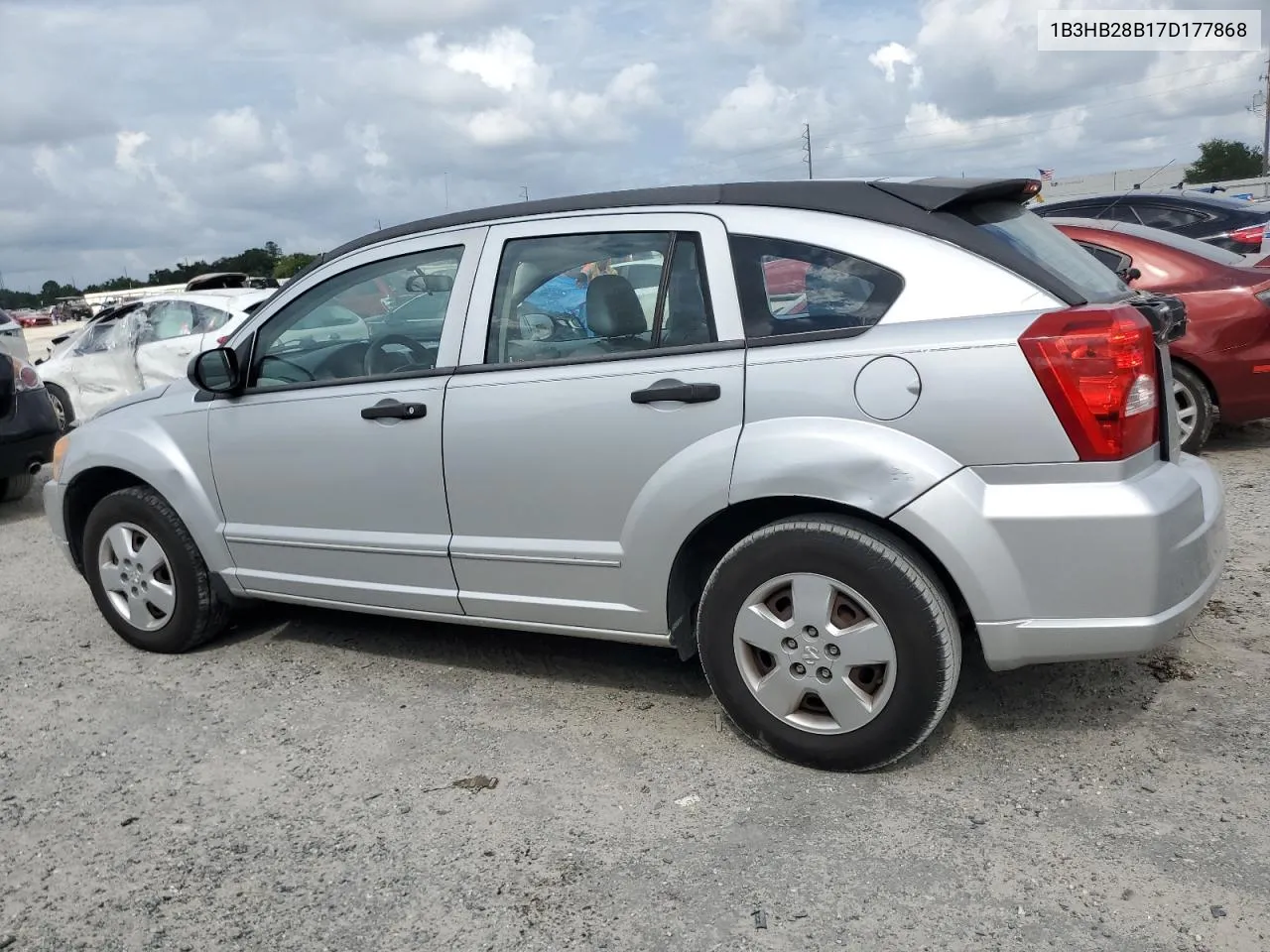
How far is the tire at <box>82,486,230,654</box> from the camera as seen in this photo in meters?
4.57

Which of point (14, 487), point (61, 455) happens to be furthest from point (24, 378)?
point (61, 455)

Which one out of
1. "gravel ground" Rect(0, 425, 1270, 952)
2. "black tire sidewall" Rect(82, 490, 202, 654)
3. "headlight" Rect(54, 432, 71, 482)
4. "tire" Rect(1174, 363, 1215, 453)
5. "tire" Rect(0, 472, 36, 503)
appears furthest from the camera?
"tire" Rect(0, 472, 36, 503)

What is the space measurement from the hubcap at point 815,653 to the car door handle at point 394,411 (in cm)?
132

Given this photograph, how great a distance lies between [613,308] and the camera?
3.53m

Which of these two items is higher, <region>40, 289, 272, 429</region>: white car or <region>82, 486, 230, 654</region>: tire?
<region>40, 289, 272, 429</region>: white car

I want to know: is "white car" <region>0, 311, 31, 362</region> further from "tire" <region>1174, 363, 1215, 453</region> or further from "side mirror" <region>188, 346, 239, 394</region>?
"tire" <region>1174, 363, 1215, 453</region>

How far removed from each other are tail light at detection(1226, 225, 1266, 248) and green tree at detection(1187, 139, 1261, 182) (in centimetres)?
7079

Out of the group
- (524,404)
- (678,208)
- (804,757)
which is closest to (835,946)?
(804,757)

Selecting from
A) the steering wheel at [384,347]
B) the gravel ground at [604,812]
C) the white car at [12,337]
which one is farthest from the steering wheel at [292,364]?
the white car at [12,337]

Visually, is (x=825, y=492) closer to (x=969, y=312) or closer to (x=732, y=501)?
(x=732, y=501)

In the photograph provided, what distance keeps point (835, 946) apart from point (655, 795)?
0.85 metres

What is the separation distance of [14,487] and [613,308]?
6.93 m

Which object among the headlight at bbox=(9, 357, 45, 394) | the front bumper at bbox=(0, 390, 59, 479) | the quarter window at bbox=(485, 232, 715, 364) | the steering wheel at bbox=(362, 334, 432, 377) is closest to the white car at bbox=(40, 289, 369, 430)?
the headlight at bbox=(9, 357, 45, 394)

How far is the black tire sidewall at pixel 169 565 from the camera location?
4562mm
